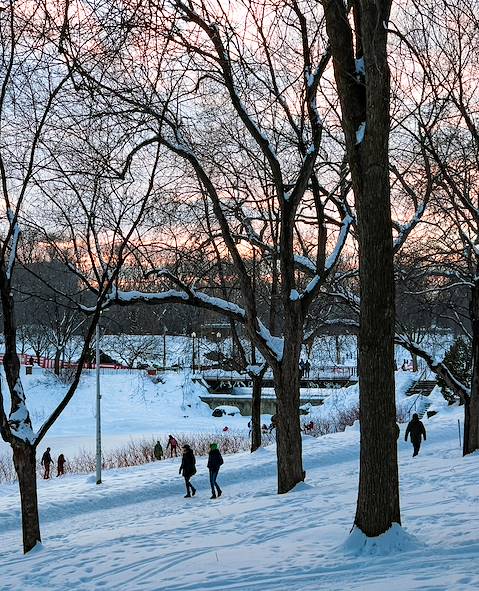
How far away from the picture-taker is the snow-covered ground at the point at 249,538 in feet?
20.0

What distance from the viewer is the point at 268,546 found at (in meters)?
7.61

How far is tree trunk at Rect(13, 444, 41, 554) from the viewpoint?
31.2 ft

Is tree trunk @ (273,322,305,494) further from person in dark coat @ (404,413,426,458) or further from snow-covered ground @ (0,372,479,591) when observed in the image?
person in dark coat @ (404,413,426,458)

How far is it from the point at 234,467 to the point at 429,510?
12765mm

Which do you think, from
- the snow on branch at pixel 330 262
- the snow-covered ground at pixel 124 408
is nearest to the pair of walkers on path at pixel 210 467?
the snow on branch at pixel 330 262

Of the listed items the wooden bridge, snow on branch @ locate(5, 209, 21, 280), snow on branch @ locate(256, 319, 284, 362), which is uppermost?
snow on branch @ locate(5, 209, 21, 280)

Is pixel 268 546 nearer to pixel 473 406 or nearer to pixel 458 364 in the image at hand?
pixel 473 406

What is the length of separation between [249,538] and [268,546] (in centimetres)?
81

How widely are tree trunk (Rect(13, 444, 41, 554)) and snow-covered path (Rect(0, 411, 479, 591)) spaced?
0.29 meters

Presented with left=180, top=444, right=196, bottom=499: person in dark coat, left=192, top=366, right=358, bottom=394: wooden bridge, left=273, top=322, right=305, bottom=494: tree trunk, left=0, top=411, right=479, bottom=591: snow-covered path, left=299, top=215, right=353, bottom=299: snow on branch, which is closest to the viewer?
left=0, top=411, right=479, bottom=591: snow-covered path

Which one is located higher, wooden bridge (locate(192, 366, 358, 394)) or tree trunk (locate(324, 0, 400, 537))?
tree trunk (locate(324, 0, 400, 537))

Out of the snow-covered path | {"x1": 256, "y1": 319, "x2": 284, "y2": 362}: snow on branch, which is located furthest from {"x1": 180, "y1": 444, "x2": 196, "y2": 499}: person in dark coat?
{"x1": 256, "y1": 319, "x2": 284, "y2": 362}: snow on branch

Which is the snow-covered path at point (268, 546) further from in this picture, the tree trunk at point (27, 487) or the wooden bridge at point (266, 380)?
the wooden bridge at point (266, 380)

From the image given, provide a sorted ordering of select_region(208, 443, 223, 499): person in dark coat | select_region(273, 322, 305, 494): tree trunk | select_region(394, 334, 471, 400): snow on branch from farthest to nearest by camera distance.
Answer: select_region(394, 334, 471, 400): snow on branch < select_region(208, 443, 223, 499): person in dark coat < select_region(273, 322, 305, 494): tree trunk
